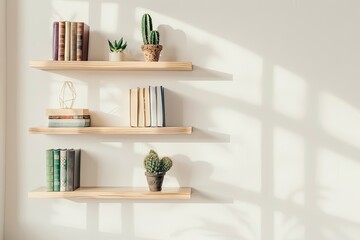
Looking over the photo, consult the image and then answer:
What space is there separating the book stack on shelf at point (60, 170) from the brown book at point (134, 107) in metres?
0.36

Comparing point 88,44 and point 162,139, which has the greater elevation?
point 88,44

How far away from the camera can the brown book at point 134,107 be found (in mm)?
2648

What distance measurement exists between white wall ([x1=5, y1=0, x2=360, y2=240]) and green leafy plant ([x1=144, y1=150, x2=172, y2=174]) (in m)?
0.13

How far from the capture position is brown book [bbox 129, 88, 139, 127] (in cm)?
265

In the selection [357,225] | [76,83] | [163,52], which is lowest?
[357,225]

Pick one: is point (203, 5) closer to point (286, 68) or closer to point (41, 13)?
point (286, 68)

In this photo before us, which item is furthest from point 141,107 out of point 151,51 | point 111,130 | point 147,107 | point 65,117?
point 65,117

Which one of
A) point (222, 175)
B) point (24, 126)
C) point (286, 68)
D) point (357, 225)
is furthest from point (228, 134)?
point (24, 126)

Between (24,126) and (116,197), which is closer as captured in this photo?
(116,197)

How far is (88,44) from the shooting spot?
273cm

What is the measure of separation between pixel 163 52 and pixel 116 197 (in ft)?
2.76

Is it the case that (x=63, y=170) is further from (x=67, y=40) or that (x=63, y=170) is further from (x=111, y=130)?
(x=67, y=40)

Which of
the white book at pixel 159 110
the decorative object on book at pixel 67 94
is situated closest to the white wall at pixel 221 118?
the decorative object on book at pixel 67 94

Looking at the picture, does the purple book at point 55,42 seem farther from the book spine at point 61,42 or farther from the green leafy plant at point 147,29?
the green leafy plant at point 147,29
